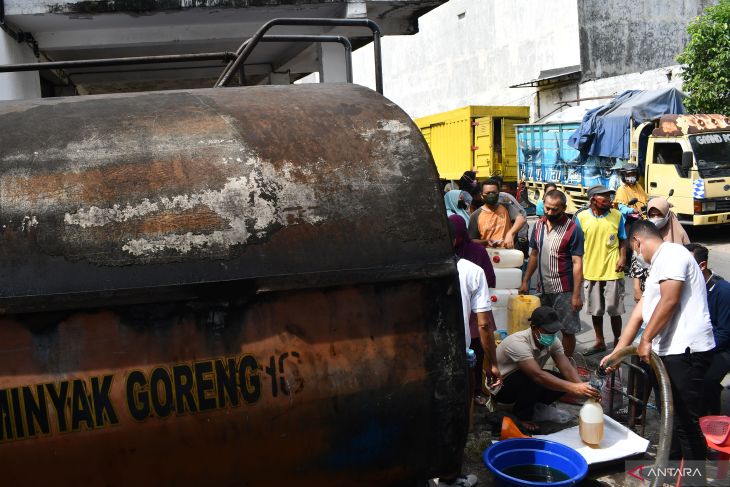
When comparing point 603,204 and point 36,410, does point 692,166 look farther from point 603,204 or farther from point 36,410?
point 36,410

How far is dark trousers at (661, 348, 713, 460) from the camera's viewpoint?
164 inches

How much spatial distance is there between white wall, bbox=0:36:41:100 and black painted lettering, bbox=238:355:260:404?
5.73 metres

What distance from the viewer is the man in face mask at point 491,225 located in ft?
24.3

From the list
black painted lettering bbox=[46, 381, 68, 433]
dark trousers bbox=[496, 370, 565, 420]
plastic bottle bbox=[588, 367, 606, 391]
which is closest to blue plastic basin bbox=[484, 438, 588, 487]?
dark trousers bbox=[496, 370, 565, 420]

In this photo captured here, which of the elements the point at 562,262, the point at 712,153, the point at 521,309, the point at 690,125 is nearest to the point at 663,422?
the point at 521,309

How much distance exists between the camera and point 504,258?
23.4ft

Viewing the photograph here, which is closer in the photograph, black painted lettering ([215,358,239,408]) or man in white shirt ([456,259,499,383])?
black painted lettering ([215,358,239,408])

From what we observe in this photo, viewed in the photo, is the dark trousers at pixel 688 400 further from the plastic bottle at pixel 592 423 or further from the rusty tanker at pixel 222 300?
the rusty tanker at pixel 222 300

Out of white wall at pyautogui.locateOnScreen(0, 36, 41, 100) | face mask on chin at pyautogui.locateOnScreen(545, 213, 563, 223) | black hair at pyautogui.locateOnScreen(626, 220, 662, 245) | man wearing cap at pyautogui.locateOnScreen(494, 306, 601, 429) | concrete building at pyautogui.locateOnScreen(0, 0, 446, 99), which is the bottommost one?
man wearing cap at pyautogui.locateOnScreen(494, 306, 601, 429)

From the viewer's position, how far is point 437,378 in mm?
2291

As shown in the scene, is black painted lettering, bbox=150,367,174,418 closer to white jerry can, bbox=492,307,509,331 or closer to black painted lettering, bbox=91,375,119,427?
black painted lettering, bbox=91,375,119,427

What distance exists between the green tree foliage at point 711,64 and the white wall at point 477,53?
7.03 metres

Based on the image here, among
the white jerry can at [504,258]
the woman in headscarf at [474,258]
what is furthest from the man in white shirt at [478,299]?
the white jerry can at [504,258]

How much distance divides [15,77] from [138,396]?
662cm
